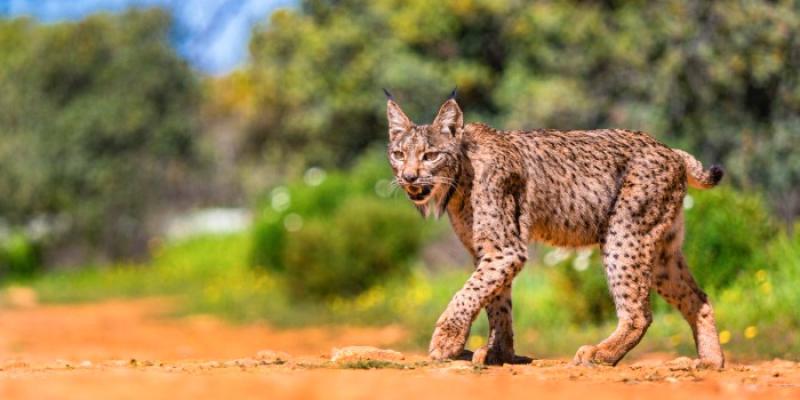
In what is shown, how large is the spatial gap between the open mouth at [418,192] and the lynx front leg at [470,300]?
1.90 feet

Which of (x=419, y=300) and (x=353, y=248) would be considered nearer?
(x=419, y=300)

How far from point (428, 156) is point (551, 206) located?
1071 mm

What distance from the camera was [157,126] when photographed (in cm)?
3256

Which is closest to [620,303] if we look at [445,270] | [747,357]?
[747,357]

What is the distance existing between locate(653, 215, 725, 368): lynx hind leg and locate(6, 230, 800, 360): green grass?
231 cm

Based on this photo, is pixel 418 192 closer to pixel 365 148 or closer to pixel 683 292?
pixel 683 292

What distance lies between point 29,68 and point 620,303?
2659 cm

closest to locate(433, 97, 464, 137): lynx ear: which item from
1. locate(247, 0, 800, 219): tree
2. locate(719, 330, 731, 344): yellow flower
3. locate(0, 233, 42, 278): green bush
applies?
locate(719, 330, 731, 344): yellow flower

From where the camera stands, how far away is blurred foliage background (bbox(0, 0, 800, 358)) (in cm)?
1473

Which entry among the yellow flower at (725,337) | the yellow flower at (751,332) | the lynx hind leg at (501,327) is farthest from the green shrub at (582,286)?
the lynx hind leg at (501,327)

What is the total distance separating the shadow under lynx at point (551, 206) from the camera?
8406mm

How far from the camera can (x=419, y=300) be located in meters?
17.8

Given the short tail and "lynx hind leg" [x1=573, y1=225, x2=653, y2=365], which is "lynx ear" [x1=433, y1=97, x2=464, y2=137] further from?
the short tail

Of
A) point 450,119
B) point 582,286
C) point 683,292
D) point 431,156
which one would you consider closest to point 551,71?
point 582,286
